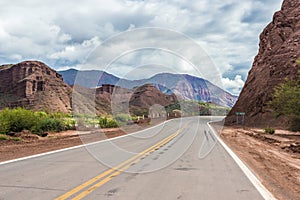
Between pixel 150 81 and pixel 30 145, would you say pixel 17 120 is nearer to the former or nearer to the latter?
pixel 30 145

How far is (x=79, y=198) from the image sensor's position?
6.46m

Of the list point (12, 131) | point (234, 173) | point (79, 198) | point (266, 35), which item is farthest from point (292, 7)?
point (79, 198)

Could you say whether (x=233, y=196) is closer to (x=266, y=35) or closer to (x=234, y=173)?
(x=234, y=173)

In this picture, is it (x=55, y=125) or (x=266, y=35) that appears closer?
(x=55, y=125)

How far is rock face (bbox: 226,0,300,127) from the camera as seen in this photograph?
49719 mm

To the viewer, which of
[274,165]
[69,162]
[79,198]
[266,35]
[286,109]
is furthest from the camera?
[266,35]

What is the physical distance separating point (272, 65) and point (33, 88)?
2366 inches

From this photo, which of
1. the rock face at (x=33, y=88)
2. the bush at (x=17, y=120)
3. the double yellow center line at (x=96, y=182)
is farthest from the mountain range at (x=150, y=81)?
the rock face at (x=33, y=88)

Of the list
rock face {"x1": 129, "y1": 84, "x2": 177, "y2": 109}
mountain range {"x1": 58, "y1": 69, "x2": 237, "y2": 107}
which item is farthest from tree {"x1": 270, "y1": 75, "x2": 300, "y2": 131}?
rock face {"x1": 129, "y1": 84, "x2": 177, "y2": 109}

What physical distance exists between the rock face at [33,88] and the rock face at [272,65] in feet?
133

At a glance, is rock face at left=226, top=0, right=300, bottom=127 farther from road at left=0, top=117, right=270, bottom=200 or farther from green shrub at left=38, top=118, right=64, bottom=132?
road at left=0, top=117, right=270, bottom=200

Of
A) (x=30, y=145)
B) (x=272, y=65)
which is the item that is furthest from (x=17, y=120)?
(x=272, y=65)

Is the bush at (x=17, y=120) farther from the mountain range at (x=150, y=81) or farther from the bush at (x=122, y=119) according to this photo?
the bush at (x=122, y=119)

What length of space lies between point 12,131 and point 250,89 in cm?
4570
